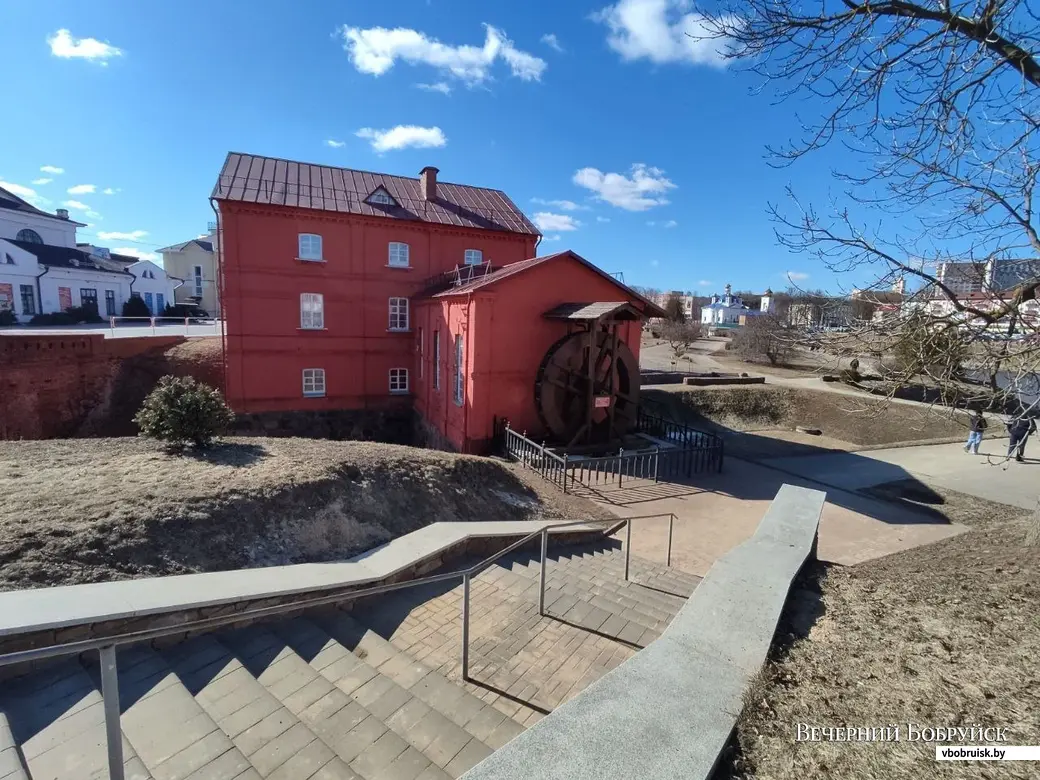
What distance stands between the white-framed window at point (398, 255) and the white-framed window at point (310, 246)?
8.56 feet

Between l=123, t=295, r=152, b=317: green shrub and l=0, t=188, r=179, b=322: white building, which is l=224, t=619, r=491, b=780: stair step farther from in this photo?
l=123, t=295, r=152, b=317: green shrub

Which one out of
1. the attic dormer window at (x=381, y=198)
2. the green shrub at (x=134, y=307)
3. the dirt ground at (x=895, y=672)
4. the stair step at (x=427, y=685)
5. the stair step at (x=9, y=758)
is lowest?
the stair step at (x=427, y=685)

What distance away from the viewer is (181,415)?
8.06 m

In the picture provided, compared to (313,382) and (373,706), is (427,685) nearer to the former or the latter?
(373,706)

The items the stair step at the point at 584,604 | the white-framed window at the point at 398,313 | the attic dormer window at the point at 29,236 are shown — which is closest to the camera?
the stair step at the point at 584,604

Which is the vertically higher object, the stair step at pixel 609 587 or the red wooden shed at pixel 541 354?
the red wooden shed at pixel 541 354

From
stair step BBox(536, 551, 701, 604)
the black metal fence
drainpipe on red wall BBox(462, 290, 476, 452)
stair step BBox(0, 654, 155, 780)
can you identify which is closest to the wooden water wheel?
the black metal fence

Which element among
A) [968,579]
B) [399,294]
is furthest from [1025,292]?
[399,294]

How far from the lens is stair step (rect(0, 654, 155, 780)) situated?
250cm

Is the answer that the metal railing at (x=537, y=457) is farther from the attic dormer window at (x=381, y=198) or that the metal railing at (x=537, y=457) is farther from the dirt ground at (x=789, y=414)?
the attic dormer window at (x=381, y=198)

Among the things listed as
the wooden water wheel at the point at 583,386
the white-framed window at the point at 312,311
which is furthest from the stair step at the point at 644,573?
the white-framed window at the point at 312,311

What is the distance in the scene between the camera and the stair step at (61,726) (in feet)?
8.21

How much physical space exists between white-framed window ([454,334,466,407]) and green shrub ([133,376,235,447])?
704cm

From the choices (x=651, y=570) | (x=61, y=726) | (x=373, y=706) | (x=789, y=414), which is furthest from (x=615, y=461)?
(x=789, y=414)
